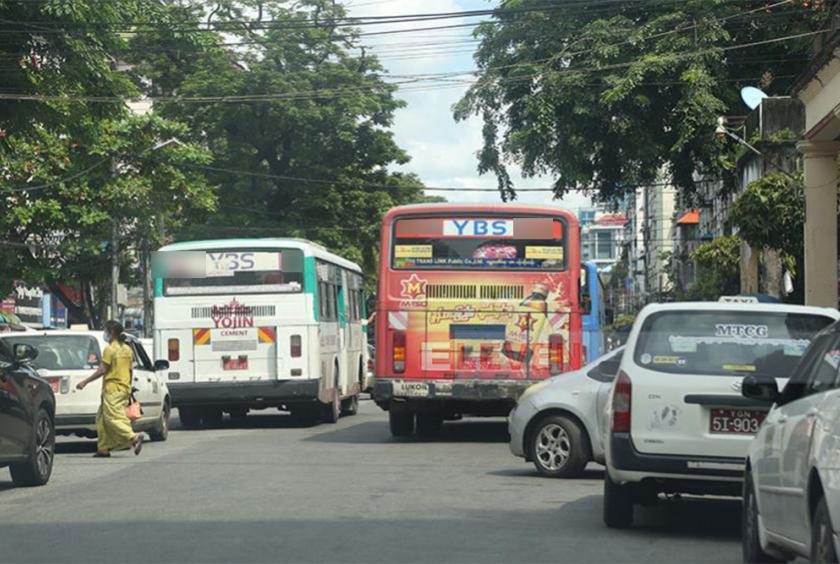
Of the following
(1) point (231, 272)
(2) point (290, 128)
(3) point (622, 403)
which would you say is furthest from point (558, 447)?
(2) point (290, 128)

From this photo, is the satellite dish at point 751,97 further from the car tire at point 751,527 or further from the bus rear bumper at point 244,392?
the car tire at point 751,527

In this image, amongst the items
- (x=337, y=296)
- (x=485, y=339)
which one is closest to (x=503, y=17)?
(x=337, y=296)

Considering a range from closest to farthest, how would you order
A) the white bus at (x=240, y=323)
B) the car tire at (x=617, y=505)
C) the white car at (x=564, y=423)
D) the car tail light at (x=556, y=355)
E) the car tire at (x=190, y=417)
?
the car tire at (x=617, y=505)
the white car at (x=564, y=423)
the car tail light at (x=556, y=355)
the white bus at (x=240, y=323)
the car tire at (x=190, y=417)

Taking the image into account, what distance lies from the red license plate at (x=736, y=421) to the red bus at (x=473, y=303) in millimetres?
10747

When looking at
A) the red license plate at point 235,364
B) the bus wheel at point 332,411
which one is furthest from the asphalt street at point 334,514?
the bus wheel at point 332,411

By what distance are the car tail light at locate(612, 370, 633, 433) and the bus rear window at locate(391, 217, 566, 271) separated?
10.9m

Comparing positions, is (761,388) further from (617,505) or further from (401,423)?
(401,423)

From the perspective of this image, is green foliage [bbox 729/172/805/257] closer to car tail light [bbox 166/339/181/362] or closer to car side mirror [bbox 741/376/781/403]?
car tail light [bbox 166/339/181/362]

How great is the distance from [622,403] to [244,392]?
15113 mm

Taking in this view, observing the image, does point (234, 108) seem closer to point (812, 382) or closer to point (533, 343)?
point (533, 343)

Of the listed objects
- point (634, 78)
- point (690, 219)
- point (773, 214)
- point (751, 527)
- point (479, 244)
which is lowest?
point (751, 527)

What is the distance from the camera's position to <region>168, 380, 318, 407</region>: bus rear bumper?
82.2 ft

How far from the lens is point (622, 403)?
10.6m

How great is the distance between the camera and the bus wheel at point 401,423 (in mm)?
22250
